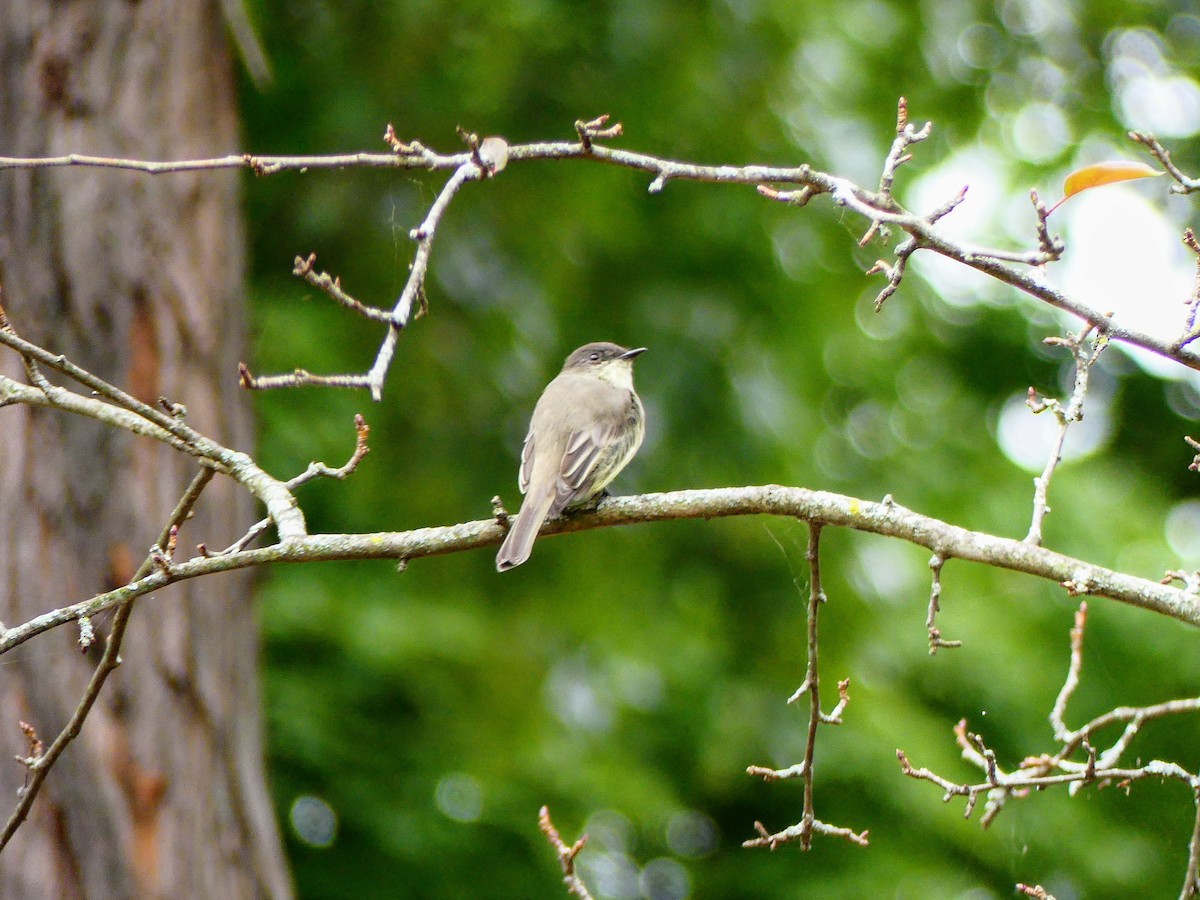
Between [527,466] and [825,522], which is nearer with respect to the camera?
[825,522]

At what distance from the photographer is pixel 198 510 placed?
195 inches

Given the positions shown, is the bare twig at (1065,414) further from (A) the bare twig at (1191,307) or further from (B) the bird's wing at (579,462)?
(B) the bird's wing at (579,462)

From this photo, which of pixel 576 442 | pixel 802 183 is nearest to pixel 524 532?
pixel 576 442

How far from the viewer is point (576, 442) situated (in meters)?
4.82

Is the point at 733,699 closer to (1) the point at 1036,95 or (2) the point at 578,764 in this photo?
(2) the point at 578,764

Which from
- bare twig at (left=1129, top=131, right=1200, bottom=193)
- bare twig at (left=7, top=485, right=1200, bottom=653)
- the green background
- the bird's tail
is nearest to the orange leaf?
bare twig at (left=1129, top=131, right=1200, bottom=193)

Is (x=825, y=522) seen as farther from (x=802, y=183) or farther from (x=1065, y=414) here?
(x=802, y=183)

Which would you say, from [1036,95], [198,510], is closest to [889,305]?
[1036,95]

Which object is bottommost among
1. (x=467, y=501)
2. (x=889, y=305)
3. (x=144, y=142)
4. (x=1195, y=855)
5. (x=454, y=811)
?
(x=1195, y=855)

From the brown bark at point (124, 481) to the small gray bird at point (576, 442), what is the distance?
48.5 inches

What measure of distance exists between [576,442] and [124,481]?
5.40ft

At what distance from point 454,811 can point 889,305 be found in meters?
4.47

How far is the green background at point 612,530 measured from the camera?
6.65 metres

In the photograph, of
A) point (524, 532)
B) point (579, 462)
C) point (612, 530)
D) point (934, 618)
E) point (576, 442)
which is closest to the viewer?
point (934, 618)
